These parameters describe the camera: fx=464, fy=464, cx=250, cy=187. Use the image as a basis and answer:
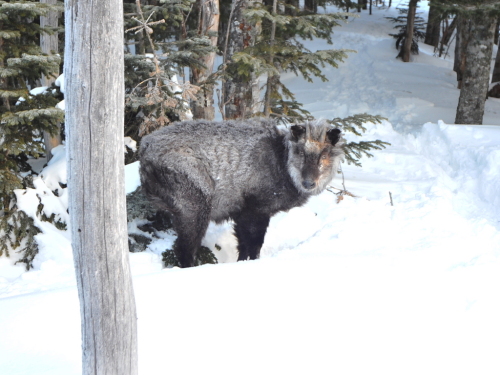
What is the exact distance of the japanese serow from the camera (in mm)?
5750

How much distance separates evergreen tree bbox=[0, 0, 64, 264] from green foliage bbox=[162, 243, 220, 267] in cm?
176

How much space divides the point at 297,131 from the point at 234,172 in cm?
97

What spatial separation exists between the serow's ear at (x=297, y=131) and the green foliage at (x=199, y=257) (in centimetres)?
213

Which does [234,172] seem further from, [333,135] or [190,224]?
[333,135]

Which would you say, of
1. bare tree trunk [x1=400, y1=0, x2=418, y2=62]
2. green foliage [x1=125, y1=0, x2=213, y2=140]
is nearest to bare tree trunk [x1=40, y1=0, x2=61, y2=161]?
green foliage [x1=125, y1=0, x2=213, y2=140]

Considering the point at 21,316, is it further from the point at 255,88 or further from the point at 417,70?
the point at 417,70

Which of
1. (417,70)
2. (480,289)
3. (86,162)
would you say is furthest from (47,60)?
(417,70)

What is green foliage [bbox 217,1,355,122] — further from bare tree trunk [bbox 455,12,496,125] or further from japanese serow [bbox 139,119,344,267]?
bare tree trunk [bbox 455,12,496,125]

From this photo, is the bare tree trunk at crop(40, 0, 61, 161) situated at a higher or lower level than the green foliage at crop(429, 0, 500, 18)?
lower

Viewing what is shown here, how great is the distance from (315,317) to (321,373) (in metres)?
0.61

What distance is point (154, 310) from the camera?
3.78 m

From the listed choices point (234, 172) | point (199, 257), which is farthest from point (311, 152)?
point (199, 257)

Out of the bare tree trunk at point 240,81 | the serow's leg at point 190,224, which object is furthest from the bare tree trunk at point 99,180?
the bare tree trunk at point 240,81

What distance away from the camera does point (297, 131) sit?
579cm
